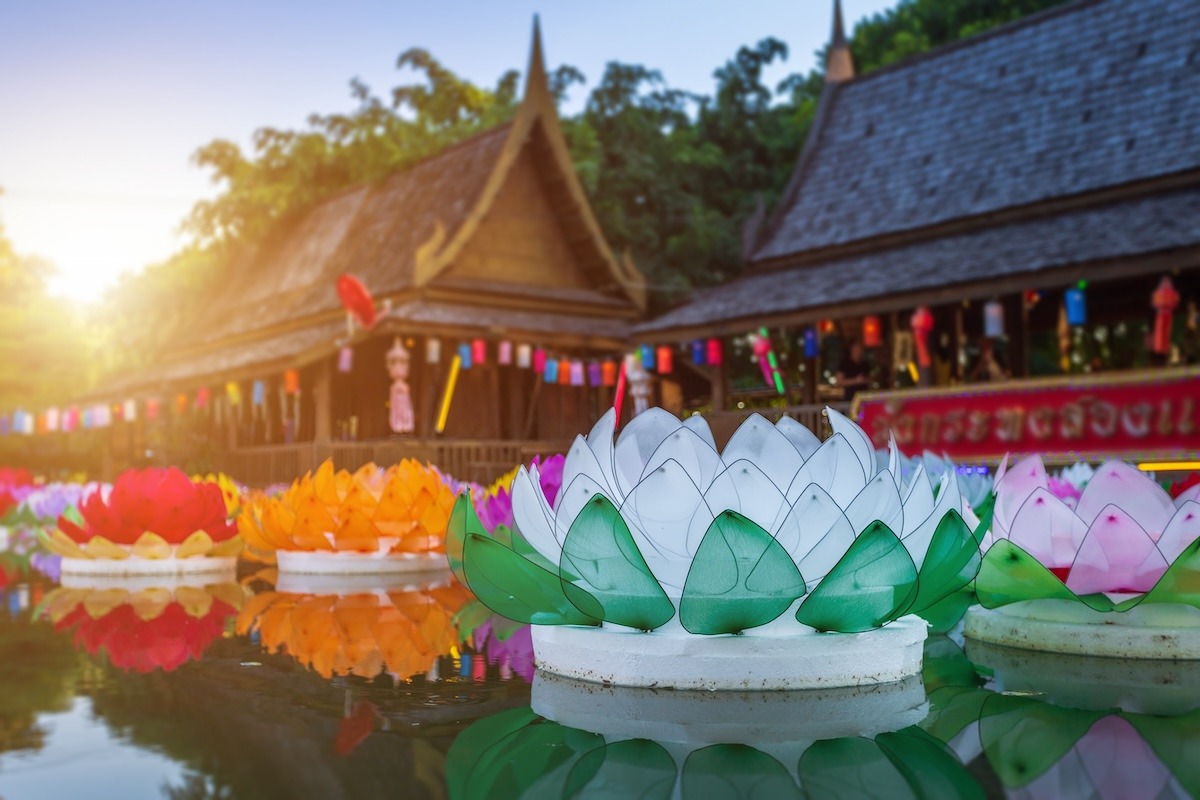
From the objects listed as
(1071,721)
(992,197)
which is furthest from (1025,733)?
(992,197)

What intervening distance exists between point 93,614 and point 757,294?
1262cm

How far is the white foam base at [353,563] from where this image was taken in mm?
4707

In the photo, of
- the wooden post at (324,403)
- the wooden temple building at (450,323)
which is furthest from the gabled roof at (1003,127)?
the wooden post at (324,403)

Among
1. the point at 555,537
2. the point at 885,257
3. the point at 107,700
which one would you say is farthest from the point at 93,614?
the point at 885,257

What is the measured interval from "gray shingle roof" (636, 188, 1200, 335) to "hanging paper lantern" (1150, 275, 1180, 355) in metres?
0.57

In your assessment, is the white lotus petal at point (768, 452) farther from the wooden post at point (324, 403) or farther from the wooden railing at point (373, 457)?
the wooden post at point (324, 403)

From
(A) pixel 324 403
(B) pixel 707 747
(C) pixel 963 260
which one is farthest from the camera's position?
(A) pixel 324 403

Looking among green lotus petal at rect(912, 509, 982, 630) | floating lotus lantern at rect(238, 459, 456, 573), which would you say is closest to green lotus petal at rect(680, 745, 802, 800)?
green lotus petal at rect(912, 509, 982, 630)

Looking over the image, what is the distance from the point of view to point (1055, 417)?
37.4ft

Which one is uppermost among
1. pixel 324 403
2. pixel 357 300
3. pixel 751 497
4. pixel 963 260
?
pixel 357 300

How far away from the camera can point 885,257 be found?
15.0 metres

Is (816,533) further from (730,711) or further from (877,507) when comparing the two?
(730,711)

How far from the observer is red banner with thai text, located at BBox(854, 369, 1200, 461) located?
10586 mm

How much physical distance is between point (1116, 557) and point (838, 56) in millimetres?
18174
